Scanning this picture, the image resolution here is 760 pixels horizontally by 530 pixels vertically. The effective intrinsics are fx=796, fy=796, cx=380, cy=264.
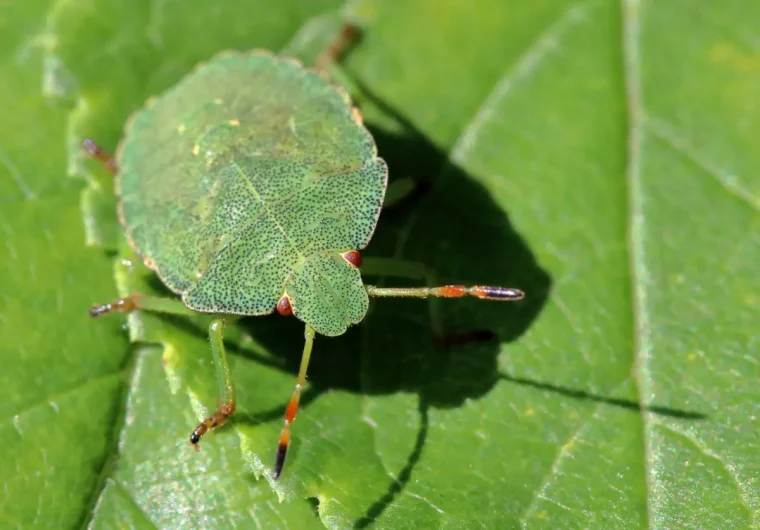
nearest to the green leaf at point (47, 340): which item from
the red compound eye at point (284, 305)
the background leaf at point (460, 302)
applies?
the background leaf at point (460, 302)

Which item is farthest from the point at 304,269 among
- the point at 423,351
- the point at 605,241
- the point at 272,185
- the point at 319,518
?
the point at 605,241

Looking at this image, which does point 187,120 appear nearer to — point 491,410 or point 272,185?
point 272,185

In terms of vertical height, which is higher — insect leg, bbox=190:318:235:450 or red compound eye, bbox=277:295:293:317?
red compound eye, bbox=277:295:293:317

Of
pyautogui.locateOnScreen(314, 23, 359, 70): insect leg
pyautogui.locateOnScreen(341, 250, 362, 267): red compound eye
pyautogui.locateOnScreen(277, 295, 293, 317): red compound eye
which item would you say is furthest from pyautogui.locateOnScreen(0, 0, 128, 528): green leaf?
pyautogui.locateOnScreen(314, 23, 359, 70): insect leg

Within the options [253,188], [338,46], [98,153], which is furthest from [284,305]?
[338,46]

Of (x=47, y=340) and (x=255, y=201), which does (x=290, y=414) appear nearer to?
(x=255, y=201)

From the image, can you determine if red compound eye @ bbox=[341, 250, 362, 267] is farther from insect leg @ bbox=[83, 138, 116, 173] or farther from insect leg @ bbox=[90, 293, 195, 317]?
insect leg @ bbox=[83, 138, 116, 173]

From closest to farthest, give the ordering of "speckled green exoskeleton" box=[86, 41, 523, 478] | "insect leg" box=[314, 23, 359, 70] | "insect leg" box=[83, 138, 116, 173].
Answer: "speckled green exoskeleton" box=[86, 41, 523, 478], "insect leg" box=[83, 138, 116, 173], "insect leg" box=[314, 23, 359, 70]

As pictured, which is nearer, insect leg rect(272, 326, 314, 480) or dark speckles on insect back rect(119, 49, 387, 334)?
insect leg rect(272, 326, 314, 480)
